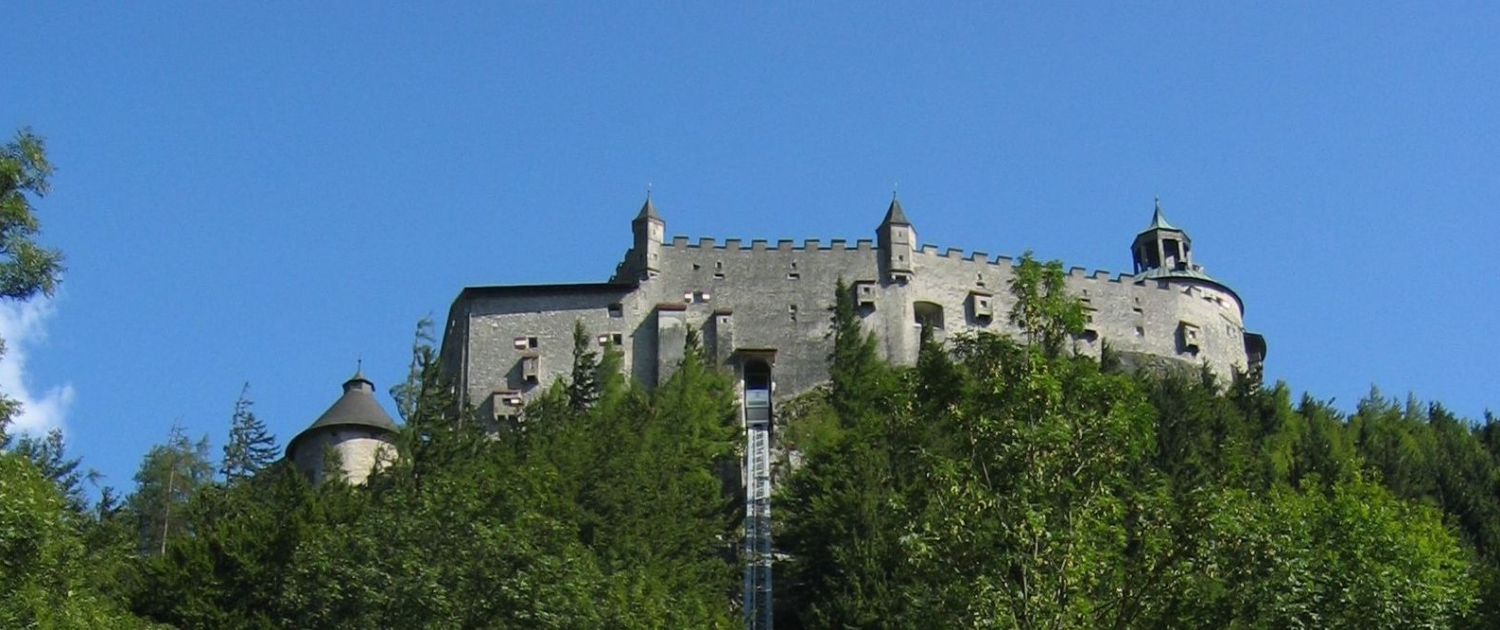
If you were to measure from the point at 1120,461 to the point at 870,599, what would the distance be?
71.1ft

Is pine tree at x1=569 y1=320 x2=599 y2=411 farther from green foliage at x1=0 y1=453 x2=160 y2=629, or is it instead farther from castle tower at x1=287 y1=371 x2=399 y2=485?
green foliage at x1=0 y1=453 x2=160 y2=629

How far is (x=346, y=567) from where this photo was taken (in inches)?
1286

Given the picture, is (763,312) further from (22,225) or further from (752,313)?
(22,225)

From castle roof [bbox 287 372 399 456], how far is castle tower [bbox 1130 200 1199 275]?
36.2 meters

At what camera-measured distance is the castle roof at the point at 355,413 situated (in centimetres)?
7100

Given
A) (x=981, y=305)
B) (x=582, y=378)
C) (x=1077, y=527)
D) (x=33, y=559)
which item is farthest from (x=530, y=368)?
(x=1077, y=527)

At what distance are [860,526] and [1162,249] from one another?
43457mm

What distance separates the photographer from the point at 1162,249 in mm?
88875

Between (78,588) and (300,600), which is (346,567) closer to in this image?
(300,600)

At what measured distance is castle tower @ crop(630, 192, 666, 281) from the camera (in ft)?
256

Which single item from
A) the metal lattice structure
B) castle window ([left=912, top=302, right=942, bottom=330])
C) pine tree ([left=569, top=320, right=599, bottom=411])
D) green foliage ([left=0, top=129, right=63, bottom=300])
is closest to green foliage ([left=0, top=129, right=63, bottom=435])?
green foliage ([left=0, top=129, right=63, bottom=300])

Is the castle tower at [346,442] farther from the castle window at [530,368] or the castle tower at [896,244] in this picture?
the castle tower at [896,244]

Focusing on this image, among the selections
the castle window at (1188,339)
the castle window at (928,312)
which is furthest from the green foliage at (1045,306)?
the castle window at (1188,339)

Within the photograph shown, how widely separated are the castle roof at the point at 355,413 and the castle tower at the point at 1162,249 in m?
36.2
